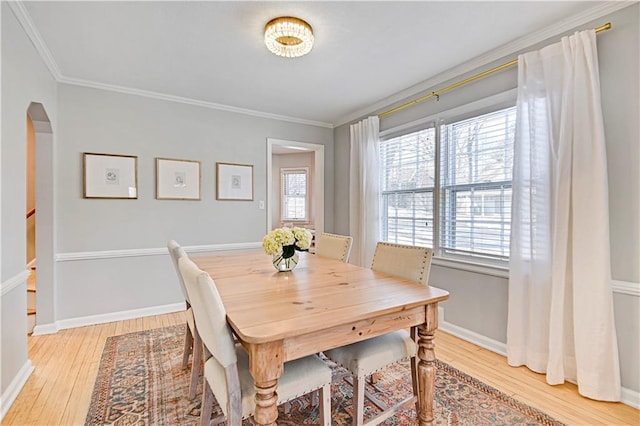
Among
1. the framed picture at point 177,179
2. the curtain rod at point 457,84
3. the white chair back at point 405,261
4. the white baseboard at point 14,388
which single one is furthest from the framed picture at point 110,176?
the curtain rod at point 457,84

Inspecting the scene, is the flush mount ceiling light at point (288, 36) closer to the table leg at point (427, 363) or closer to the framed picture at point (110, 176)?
the table leg at point (427, 363)

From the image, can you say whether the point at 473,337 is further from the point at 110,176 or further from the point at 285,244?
the point at 110,176

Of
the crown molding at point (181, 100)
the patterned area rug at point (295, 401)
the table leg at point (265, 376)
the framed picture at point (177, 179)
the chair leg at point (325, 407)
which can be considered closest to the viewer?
the table leg at point (265, 376)

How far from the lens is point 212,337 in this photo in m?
1.20

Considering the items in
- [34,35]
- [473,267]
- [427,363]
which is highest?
[34,35]

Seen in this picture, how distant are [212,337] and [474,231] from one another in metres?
2.39

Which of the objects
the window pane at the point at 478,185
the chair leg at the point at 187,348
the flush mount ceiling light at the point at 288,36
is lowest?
the chair leg at the point at 187,348

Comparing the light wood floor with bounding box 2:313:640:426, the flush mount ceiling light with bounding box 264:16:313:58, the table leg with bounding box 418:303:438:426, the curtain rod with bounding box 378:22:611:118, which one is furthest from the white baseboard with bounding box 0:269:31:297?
the curtain rod with bounding box 378:22:611:118

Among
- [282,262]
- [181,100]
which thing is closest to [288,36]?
[282,262]

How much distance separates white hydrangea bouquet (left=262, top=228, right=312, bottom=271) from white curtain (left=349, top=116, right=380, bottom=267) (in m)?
→ 1.81

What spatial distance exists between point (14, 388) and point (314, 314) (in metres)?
2.11

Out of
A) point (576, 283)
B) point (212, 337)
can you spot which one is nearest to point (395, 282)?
point (212, 337)

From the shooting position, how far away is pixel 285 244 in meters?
1.99

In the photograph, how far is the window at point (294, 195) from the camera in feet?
21.9
